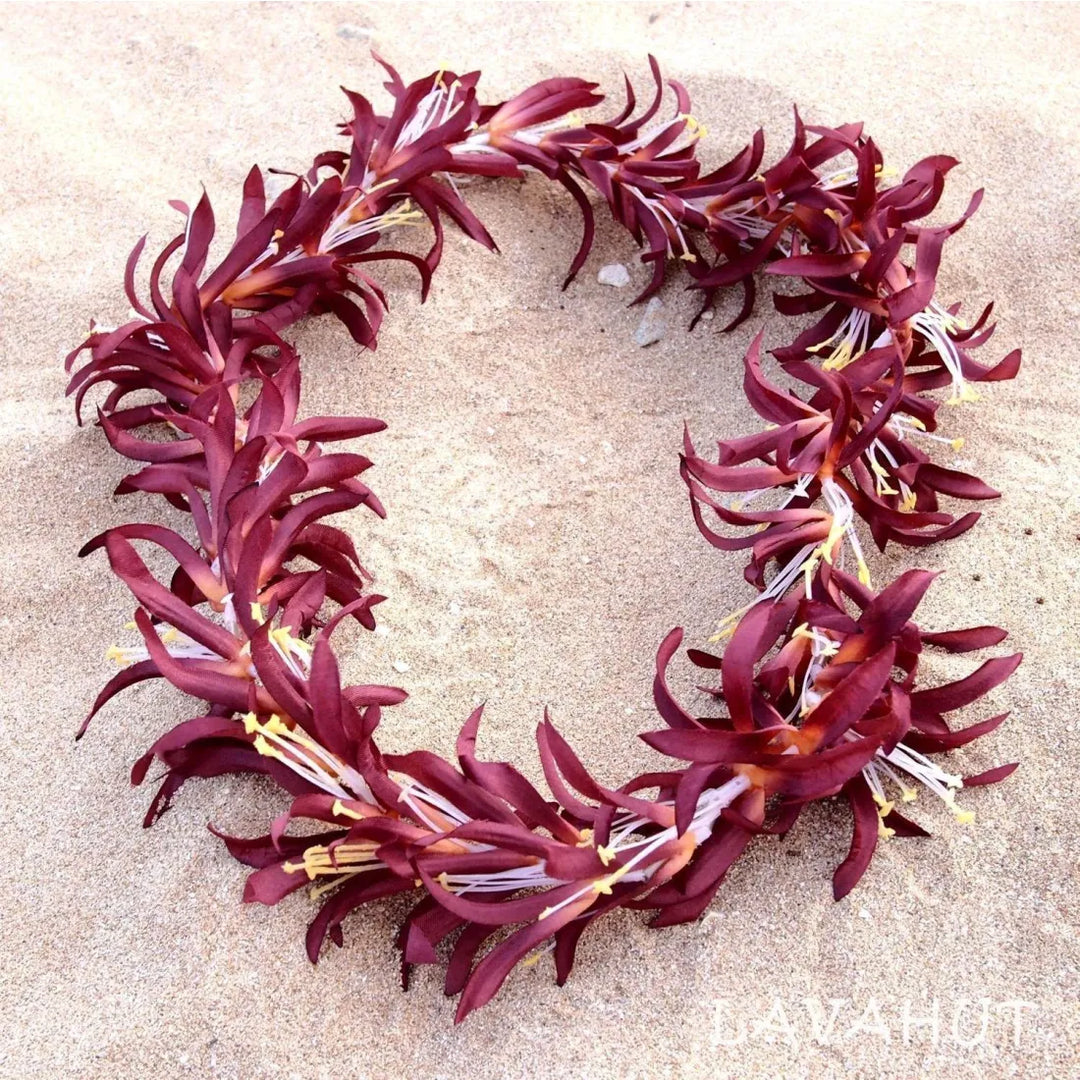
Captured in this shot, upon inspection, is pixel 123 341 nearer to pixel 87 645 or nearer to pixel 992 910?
pixel 87 645

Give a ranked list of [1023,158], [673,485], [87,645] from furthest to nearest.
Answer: [1023,158] < [673,485] < [87,645]

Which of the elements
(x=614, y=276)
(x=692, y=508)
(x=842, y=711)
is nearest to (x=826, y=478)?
(x=692, y=508)

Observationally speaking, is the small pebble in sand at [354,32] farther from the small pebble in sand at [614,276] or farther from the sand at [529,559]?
the small pebble in sand at [614,276]

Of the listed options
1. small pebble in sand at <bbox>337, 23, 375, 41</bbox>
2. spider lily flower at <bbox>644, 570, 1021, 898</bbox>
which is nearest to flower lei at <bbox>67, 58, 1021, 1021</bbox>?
spider lily flower at <bbox>644, 570, 1021, 898</bbox>

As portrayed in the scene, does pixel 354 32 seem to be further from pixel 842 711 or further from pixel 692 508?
pixel 842 711

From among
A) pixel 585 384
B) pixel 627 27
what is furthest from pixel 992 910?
pixel 627 27
